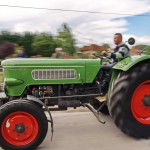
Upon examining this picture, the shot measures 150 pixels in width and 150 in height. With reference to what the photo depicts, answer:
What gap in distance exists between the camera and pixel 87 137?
560 centimetres

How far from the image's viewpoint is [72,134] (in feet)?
19.0

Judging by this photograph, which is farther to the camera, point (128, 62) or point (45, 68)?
point (45, 68)

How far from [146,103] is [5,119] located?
86.4 inches

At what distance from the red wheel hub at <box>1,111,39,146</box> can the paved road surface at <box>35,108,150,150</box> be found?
271 mm

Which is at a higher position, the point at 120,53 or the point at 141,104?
the point at 120,53

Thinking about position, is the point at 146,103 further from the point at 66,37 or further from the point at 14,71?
the point at 66,37

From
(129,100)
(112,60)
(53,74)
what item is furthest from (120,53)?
(53,74)

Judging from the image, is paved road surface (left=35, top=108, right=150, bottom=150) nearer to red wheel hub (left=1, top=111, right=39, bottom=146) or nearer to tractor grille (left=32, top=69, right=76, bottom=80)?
red wheel hub (left=1, top=111, right=39, bottom=146)

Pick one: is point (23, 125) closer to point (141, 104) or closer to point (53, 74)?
point (53, 74)

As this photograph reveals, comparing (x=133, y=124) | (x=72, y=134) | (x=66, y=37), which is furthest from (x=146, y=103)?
(x=66, y=37)

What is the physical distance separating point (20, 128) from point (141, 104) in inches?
75.3

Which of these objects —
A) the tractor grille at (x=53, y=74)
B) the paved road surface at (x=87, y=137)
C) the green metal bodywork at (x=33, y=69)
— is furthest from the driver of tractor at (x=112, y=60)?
the paved road surface at (x=87, y=137)

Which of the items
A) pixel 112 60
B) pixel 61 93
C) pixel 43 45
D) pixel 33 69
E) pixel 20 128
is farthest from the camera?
pixel 43 45

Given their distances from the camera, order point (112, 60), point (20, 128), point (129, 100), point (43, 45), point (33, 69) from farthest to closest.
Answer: point (43, 45) < point (112, 60) < point (33, 69) < point (129, 100) < point (20, 128)
